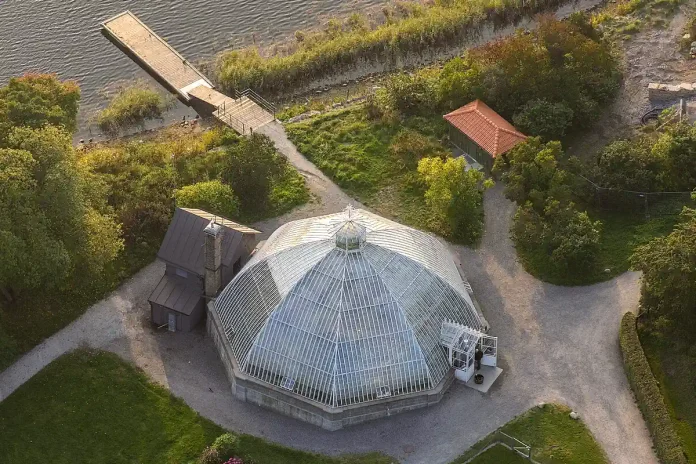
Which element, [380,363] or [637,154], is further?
[637,154]

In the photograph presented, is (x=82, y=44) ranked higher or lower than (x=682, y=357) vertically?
higher

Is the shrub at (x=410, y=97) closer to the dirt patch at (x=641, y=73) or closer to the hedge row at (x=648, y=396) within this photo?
the dirt patch at (x=641, y=73)

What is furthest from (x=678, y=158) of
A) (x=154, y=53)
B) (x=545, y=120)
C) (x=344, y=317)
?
(x=154, y=53)

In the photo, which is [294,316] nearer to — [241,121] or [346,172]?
[346,172]

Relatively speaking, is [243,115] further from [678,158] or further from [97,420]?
[678,158]

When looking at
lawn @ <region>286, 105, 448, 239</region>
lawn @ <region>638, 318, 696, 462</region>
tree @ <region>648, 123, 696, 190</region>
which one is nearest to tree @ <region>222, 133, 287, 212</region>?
lawn @ <region>286, 105, 448, 239</region>

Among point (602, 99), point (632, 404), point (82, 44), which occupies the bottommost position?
point (632, 404)

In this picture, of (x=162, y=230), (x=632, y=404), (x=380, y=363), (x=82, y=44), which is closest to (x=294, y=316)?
(x=380, y=363)
